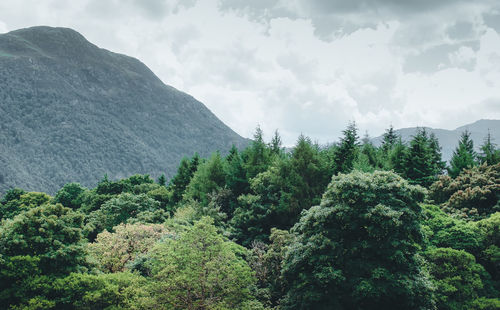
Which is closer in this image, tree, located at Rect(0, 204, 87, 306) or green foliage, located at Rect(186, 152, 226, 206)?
tree, located at Rect(0, 204, 87, 306)

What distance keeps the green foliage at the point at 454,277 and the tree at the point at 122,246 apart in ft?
61.2

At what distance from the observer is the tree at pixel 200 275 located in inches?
768

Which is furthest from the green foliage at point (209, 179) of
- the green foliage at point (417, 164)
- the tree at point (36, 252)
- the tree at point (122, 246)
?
the tree at point (36, 252)

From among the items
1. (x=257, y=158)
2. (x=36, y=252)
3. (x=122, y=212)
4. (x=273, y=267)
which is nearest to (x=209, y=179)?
(x=257, y=158)

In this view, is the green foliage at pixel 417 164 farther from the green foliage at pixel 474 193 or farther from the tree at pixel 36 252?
the tree at pixel 36 252

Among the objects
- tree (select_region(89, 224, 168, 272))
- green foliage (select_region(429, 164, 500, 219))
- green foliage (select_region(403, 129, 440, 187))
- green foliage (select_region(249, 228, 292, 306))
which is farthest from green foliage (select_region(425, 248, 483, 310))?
tree (select_region(89, 224, 168, 272))

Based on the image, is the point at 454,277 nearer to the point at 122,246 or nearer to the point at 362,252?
the point at 362,252

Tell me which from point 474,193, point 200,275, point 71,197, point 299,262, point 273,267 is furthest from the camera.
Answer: point 71,197

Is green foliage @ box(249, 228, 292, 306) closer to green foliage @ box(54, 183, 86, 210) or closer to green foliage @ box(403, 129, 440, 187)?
green foliage @ box(403, 129, 440, 187)

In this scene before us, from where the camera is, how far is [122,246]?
27562 millimetres

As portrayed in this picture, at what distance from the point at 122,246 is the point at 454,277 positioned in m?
22.6

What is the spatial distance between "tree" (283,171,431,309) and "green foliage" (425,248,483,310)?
435 centimetres

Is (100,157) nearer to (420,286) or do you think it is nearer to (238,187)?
(238,187)

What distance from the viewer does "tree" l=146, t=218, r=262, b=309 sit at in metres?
19.5
